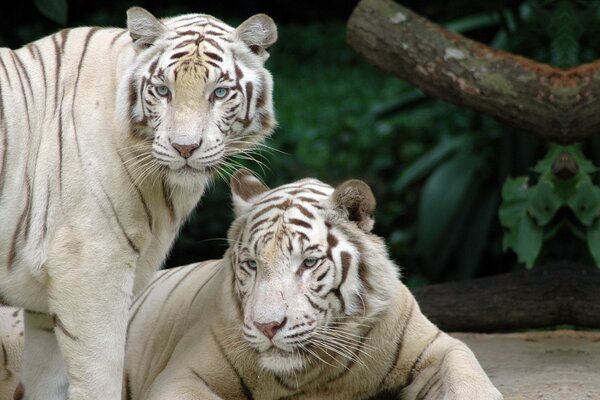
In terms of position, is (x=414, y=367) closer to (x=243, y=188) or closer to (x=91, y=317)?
(x=243, y=188)

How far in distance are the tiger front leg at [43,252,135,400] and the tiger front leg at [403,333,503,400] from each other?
1081 millimetres

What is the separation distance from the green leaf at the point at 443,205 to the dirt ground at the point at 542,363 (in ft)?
5.87

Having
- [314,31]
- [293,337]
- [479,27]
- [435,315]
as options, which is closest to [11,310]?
[293,337]

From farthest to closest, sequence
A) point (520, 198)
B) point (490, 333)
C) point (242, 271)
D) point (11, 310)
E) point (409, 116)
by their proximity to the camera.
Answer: point (409, 116), point (490, 333), point (520, 198), point (11, 310), point (242, 271)

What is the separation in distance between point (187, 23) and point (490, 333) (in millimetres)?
2461

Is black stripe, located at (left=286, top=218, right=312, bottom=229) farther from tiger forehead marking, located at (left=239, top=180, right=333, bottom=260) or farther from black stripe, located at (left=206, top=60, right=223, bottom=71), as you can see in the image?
black stripe, located at (left=206, top=60, right=223, bottom=71)

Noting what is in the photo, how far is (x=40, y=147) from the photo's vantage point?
3.07 m

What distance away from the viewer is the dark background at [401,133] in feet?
19.3

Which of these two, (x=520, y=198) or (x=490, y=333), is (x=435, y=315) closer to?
(x=490, y=333)

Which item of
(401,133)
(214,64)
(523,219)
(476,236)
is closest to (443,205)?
(476,236)

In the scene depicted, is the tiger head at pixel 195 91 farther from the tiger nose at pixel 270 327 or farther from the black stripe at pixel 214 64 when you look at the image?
the tiger nose at pixel 270 327

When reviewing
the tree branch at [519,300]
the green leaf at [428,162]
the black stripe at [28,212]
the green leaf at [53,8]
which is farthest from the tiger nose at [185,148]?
the green leaf at [428,162]

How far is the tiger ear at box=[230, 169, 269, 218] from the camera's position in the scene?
343 centimetres

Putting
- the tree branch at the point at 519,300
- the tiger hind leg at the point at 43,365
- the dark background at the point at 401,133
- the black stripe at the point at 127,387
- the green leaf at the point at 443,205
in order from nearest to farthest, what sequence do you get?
the tiger hind leg at the point at 43,365 < the black stripe at the point at 127,387 < the tree branch at the point at 519,300 < the dark background at the point at 401,133 < the green leaf at the point at 443,205
